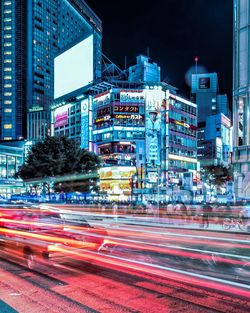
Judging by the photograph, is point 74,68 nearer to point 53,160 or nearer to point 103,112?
point 103,112

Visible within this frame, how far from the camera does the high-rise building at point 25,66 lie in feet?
518

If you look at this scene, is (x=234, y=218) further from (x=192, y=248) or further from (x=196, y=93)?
(x=196, y=93)

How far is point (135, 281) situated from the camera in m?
9.67

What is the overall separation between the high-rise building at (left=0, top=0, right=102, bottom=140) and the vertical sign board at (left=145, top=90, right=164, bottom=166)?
71.1 m

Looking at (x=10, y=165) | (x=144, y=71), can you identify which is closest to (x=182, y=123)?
(x=144, y=71)

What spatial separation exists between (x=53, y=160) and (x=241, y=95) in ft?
93.1

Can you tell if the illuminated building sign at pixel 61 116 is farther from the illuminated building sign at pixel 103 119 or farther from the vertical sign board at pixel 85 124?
the illuminated building sign at pixel 103 119

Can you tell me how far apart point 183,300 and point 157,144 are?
3243 inches

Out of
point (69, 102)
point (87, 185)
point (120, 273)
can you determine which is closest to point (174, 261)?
point (120, 273)

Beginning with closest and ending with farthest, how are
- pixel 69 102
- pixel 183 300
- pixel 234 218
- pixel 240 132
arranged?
1. pixel 183 300
2. pixel 234 218
3. pixel 240 132
4. pixel 69 102

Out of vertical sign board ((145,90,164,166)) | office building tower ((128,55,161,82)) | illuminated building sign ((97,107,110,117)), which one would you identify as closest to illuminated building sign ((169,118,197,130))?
vertical sign board ((145,90,164,166))

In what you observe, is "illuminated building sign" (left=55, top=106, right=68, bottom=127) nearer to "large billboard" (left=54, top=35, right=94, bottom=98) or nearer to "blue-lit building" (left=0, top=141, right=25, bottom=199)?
"large billboard" (left=54, top=35, right=94, bottom=98)

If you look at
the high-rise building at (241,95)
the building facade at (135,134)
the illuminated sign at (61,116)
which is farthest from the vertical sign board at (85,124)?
the high-rise building at (241,95)

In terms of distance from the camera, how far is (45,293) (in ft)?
28.4
